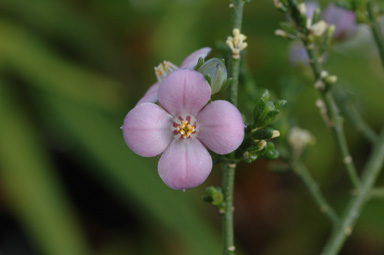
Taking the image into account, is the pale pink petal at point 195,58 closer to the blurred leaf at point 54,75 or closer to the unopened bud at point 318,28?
the unopened bud at point 318,28

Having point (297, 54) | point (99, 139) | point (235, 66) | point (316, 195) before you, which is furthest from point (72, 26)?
point (235, 66)

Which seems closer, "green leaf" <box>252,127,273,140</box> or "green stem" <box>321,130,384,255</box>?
"green leaf" <box>252,127,273,140</box>

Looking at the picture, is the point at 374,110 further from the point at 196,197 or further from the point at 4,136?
the point at 4,136

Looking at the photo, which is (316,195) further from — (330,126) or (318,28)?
(318,28)

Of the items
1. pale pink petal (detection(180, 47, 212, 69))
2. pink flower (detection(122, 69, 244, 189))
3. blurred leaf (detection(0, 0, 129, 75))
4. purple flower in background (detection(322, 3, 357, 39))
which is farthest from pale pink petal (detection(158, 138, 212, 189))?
blurred leaf (detection(0, 0, 129, 75))

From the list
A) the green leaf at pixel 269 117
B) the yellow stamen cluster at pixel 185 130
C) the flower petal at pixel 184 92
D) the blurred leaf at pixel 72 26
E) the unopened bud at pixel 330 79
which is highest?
the blurred leaf at pixel 72 26

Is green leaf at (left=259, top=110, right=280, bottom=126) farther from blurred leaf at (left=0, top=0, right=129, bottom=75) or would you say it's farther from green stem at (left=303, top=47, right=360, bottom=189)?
blurred leaf at (left=0, top=0, right=129, bottom=75)

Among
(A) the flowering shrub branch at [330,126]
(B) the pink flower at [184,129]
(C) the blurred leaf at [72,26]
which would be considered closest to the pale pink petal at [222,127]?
(B) the pink flower at [184,129]
